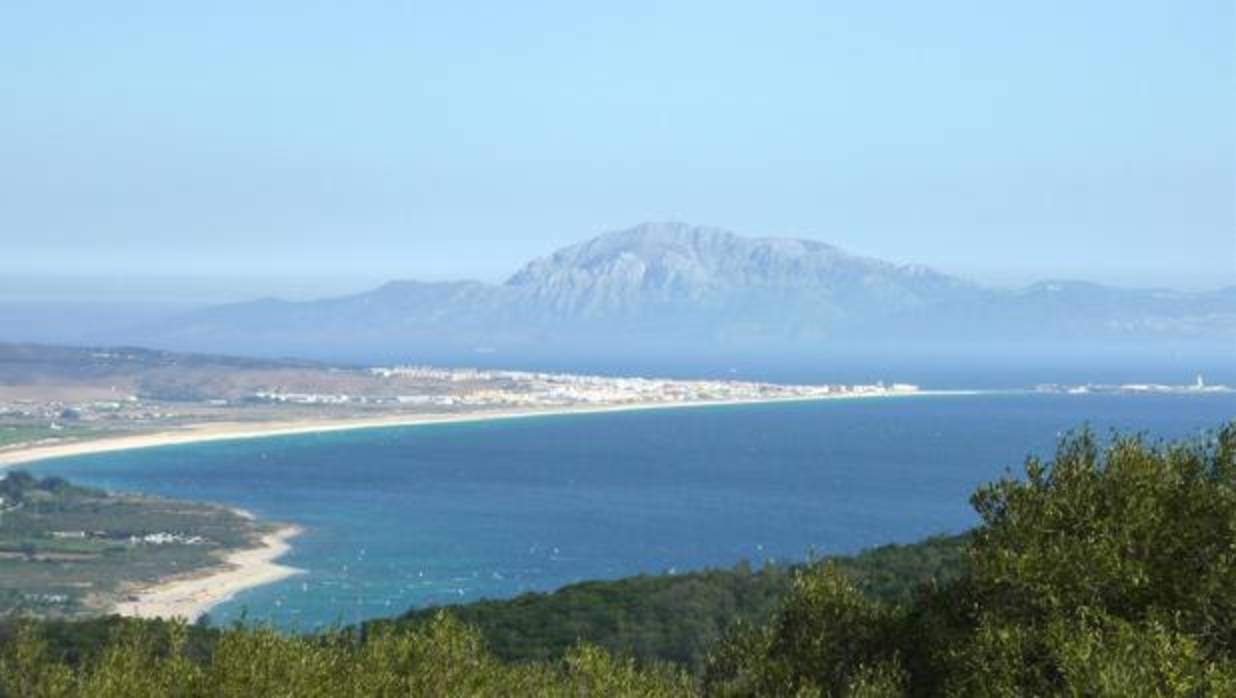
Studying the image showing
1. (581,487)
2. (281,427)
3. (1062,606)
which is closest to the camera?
(1062,606)

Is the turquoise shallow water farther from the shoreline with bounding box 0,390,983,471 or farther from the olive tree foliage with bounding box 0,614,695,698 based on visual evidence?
the olive tree foliage with bounding box 0,614,695,698

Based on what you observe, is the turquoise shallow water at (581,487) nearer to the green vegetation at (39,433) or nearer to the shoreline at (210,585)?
the shoreline at (210,585)

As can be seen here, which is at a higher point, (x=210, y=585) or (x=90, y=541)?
(x=90, y=541)

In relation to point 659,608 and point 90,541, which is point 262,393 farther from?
point 659,608

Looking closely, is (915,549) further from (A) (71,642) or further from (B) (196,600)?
(B) (196,600)

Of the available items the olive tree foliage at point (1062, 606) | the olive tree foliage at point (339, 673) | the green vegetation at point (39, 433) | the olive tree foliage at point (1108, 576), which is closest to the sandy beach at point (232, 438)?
the green vegetation at point (39, 433)

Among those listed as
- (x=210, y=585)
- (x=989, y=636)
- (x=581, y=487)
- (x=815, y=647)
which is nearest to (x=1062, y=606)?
(x=989, y=636)
